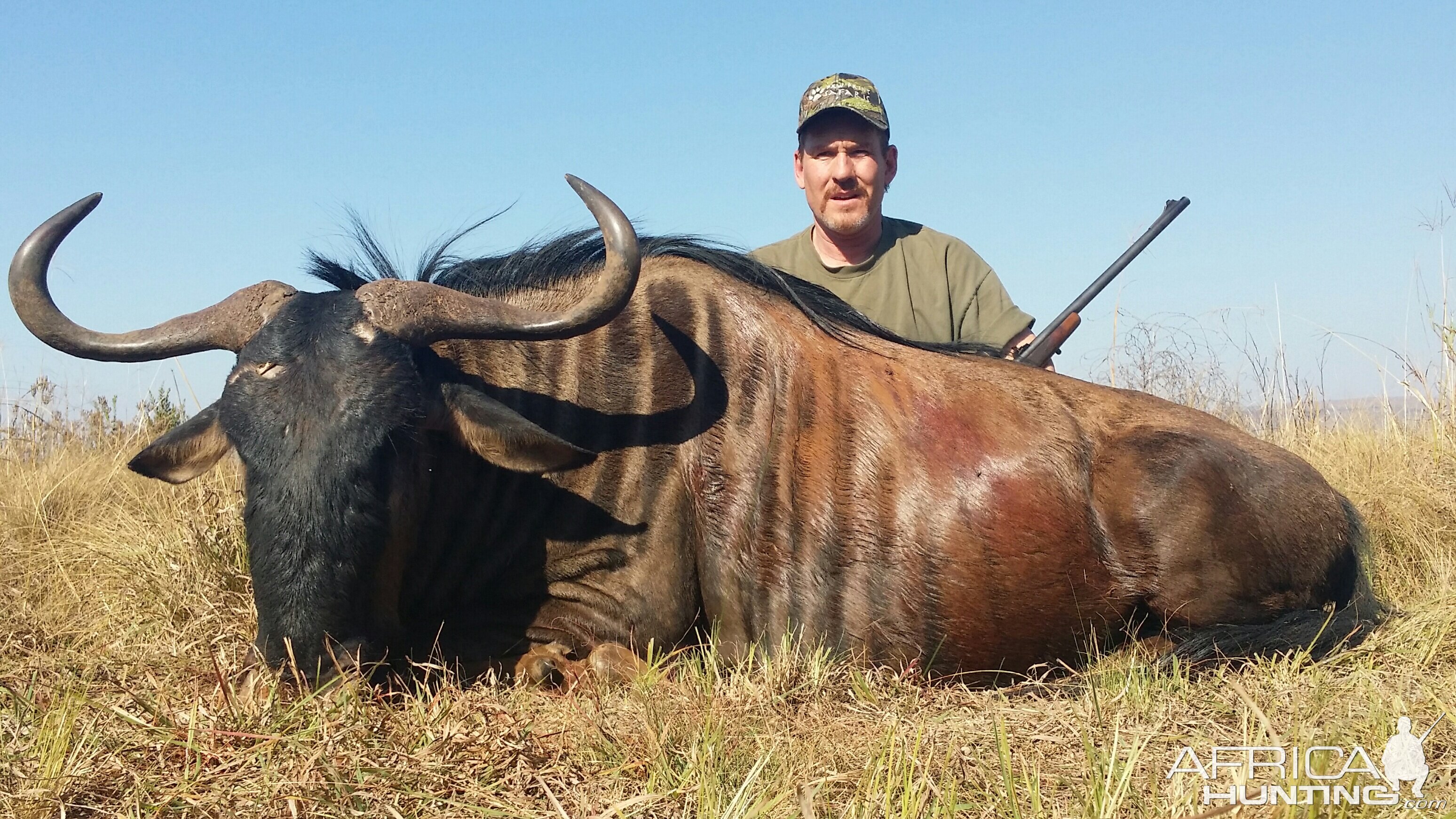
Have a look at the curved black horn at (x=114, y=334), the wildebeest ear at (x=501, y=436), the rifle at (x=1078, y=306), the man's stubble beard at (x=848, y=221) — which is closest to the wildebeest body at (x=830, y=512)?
the wildebeest ear at (x=501, y=436)

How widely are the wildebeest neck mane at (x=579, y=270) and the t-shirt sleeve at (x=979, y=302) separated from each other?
1.73 metres

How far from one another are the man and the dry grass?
2.54m

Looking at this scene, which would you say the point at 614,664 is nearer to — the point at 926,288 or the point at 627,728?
the point at 627,728

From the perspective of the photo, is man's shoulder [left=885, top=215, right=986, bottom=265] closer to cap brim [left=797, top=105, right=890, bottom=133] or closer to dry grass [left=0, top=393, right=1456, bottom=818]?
cap brim [left=797, top=105, right=890, bottom=133]

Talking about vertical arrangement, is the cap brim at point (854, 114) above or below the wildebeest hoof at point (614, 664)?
above

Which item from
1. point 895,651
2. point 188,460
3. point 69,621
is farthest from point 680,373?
point 69,621

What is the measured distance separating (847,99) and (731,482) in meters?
2.95

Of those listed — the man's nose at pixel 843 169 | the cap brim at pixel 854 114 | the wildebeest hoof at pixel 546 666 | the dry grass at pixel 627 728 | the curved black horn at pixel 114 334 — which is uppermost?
the cap brim at pixel 854 114

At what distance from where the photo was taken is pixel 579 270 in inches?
A: 165

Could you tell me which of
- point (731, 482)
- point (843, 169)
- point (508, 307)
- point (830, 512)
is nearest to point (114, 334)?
point (508, 307)

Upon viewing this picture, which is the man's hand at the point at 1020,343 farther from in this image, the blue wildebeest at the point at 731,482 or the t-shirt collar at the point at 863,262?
the blue wildebeest at the point at 731,482

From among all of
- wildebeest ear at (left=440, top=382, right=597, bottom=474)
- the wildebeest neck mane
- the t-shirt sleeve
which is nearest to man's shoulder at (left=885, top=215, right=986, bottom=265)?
the t-shirt sleeve

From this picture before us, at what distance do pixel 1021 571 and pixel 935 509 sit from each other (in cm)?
39

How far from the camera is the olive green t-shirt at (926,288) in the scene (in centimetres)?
588
